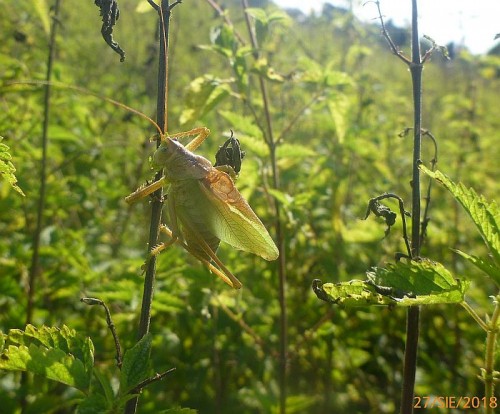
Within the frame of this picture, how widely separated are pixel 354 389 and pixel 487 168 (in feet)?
10.3

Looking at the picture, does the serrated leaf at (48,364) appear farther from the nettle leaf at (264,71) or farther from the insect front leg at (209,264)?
the nettle leaf at (264,71)

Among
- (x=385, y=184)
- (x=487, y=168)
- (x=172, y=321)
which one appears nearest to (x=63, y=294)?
(x=172, y=321)

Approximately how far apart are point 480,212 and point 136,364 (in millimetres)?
776

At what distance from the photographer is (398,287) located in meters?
0.96

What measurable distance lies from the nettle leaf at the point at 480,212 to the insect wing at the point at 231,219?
57 centimetres

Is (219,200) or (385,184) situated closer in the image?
(219,200)

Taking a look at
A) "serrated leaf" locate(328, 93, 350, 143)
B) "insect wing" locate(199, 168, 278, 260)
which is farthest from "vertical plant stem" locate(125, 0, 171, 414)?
"serrated leaf" locate(328, 93, 350, 143)

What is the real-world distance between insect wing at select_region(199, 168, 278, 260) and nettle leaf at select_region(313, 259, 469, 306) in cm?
45

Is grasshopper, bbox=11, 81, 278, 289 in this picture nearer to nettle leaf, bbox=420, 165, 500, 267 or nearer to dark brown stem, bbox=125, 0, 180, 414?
dark brown stem, bbox=125, 0, 180, 414

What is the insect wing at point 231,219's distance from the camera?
1.40 metres

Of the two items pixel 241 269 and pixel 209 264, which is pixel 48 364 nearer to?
pixel 209 264

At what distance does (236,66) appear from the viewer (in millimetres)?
1763

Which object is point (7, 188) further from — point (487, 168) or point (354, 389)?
point (487, 168)

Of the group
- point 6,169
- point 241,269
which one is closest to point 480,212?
point 6,169
